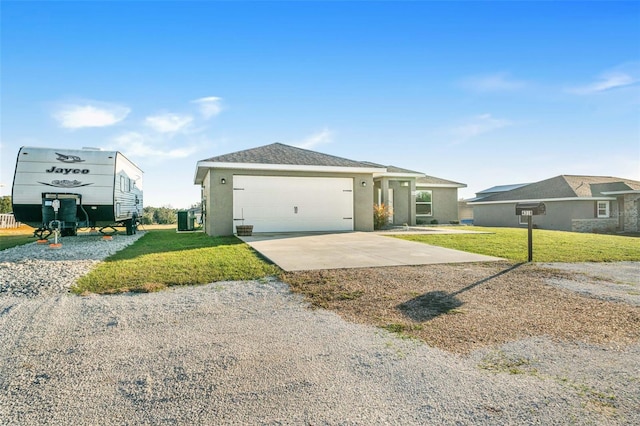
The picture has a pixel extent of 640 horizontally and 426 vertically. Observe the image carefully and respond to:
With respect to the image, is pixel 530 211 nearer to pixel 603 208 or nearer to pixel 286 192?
pixel 286 192

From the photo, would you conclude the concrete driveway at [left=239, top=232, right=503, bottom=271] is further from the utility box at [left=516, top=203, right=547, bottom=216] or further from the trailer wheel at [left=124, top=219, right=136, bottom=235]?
the trailer wheel at [left=124, top=219, right=136, bottom=235]

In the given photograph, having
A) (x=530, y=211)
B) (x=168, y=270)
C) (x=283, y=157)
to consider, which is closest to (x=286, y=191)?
(x=283, y=157)

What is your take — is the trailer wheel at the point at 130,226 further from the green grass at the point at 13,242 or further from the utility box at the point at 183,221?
the green grass at the point at 13,242

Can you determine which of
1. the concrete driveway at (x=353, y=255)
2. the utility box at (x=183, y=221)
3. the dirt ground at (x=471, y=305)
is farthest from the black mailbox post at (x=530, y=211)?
the utility box at (x=183, y=221)

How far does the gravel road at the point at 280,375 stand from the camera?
2.19m

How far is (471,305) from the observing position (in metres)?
4.55

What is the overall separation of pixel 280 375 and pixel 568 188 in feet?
86.4

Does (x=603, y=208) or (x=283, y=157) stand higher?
(x=283, y=157)

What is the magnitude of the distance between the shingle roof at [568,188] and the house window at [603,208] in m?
0.70

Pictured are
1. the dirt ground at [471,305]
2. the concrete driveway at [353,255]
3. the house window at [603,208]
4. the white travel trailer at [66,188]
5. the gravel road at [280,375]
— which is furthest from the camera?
the house window at [603,208]

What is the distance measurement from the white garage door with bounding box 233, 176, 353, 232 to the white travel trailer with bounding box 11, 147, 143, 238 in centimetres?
469

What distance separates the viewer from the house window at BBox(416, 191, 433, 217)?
933 inches

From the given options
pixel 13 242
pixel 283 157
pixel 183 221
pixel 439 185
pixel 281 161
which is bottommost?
pixel 13 242

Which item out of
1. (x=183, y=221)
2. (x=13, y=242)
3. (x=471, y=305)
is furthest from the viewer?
(x=183, y=221)
